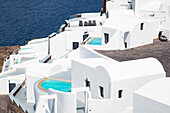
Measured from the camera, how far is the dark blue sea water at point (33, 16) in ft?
278

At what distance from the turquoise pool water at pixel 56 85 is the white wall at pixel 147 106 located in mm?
8520

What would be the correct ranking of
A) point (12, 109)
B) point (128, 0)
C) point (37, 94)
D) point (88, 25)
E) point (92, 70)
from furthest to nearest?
point (128, 0) → point (88, 25) → point (12, 109) → point (37, 94) → point (92, 70)

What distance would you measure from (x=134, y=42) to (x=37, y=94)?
10.7 meters

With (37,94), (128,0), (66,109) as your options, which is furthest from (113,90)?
(128,0)

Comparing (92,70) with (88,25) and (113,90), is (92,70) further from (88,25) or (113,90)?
(88,25)

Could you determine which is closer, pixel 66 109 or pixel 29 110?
pixel 66 109

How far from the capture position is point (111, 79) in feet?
82.6

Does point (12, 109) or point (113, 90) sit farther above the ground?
point (113, 90)

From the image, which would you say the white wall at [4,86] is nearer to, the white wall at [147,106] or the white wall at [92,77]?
the white wall at [92,77]

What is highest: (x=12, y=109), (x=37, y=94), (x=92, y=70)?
(x=92, y=70)

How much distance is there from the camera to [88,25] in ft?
173

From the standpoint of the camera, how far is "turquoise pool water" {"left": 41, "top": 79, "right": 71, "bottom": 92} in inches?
1178

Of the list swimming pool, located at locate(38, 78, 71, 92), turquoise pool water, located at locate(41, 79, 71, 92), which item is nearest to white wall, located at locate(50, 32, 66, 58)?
swimming pool, located at locate(38, 78, 71, 92)

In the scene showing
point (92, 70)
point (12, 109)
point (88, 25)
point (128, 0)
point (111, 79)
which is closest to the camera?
point (111, 79)
